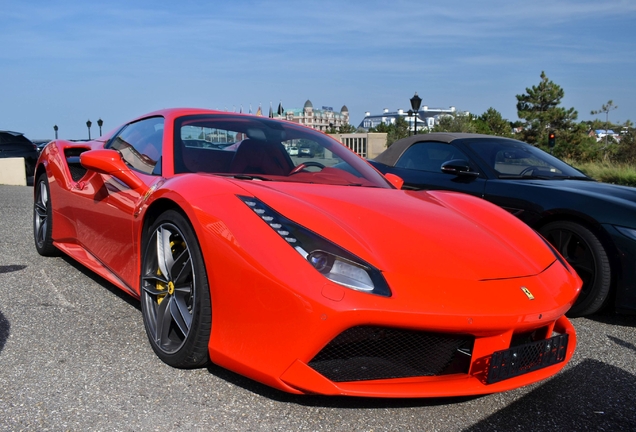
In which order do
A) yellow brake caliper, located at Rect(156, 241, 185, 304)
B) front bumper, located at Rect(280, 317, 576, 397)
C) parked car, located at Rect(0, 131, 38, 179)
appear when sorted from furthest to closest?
parked car, located at Rect(0, 131, 38, 179) < yellow brake caliper, located at Rect(156, 241, 185, 304) < front bumper, located at Rect(280, 317, 576, 397)

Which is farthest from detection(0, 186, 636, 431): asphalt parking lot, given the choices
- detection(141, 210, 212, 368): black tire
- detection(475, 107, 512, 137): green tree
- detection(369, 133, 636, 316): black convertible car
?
detection(475, 107, 512, 137): green tree

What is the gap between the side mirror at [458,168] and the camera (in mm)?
4691

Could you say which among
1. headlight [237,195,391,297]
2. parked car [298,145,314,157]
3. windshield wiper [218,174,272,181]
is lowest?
headlight [237,195,391,297]

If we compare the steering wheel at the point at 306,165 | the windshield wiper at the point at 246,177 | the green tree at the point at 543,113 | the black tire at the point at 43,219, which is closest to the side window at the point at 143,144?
the windshield wiper at the point at 246,177

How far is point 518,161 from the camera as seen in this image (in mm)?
5105

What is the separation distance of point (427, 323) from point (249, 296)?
0.62 m

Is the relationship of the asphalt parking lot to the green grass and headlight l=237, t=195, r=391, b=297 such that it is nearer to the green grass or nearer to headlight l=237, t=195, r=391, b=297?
headlight l=237, t=195, r=391, b=297

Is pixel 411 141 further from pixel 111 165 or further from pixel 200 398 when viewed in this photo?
pixel 200 398

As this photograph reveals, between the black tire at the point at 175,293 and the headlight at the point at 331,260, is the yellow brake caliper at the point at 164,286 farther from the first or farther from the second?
the headlight at the point at 331,260

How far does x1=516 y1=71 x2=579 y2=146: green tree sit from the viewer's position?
193 feet

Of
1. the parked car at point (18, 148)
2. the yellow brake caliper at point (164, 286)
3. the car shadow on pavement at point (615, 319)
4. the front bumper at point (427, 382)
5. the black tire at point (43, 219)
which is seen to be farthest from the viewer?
the parked car at point (18, 148)

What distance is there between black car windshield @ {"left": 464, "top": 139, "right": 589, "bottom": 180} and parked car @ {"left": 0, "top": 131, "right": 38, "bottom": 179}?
44.4 feet

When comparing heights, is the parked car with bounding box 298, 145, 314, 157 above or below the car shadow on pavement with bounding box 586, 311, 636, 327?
above

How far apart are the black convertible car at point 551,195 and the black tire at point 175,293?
2449mm
